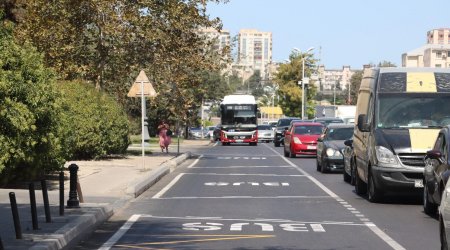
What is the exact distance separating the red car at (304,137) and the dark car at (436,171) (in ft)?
83.8

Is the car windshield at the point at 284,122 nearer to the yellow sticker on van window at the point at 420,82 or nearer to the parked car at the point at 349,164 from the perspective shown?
the parked car at the point at 349,164

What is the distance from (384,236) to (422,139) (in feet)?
19.4

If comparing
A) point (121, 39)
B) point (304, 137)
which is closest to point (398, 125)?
point (121, 39)

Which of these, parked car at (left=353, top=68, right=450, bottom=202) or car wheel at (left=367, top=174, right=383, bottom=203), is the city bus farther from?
car wheel at (left=367, top=174, right=383, bottom=203)

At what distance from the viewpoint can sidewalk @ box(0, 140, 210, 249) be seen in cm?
1317

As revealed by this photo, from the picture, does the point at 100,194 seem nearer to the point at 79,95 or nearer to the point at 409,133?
the point at 409,133

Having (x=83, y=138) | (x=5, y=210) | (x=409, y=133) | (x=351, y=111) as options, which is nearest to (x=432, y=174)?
(x=409, y=133)

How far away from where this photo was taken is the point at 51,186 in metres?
23.4

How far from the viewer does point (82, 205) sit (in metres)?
18.3

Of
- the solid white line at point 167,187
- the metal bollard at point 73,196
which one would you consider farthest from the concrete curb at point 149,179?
the metal bollard at point 73,196

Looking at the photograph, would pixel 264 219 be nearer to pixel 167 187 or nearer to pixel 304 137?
pixel 167 187

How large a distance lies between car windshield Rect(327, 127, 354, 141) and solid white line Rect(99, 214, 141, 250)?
51.6ft

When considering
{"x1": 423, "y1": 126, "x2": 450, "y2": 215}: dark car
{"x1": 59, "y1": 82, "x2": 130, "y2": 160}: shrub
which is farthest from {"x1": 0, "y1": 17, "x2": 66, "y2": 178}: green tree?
{"x1": 59, "y1": 82, "x2": 130, "y2": 160}: shrub

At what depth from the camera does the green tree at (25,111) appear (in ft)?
61.2
